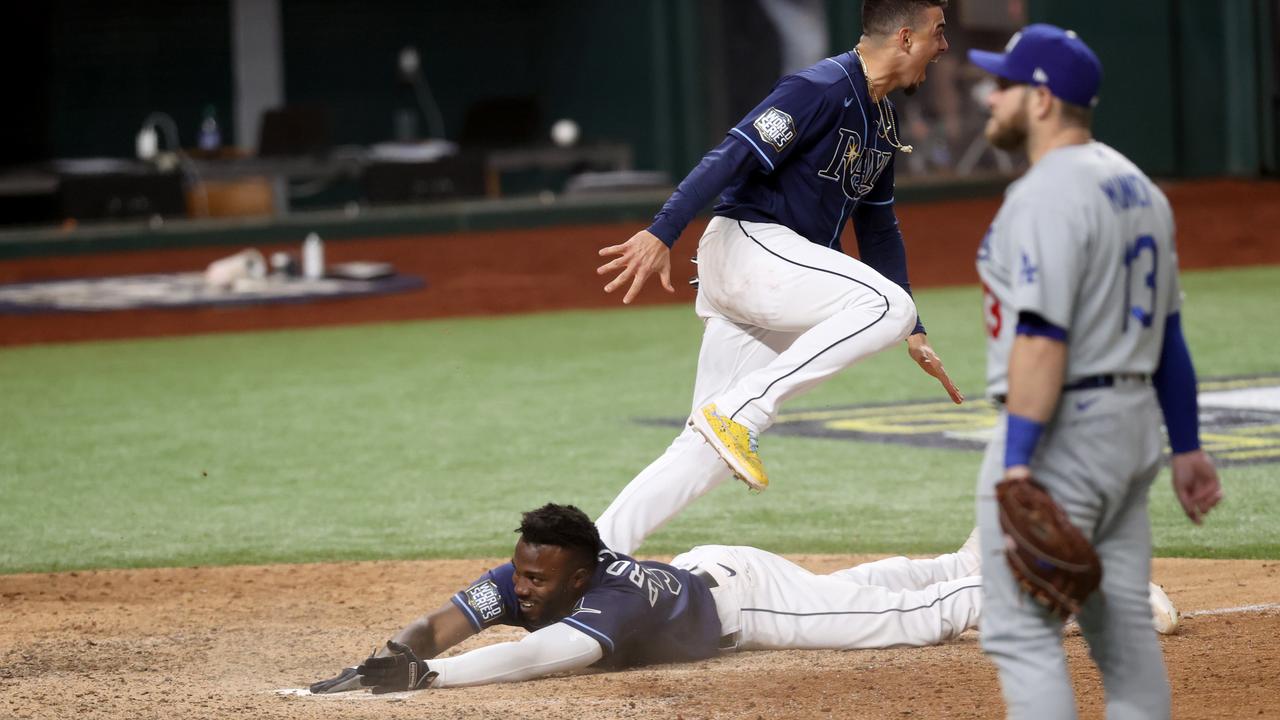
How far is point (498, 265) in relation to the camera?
643 inches

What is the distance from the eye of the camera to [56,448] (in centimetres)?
860

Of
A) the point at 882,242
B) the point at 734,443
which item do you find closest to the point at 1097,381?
the point at 734,443

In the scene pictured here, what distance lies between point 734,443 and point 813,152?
87cm

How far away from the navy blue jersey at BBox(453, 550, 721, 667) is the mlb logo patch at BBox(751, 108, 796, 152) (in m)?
1.15

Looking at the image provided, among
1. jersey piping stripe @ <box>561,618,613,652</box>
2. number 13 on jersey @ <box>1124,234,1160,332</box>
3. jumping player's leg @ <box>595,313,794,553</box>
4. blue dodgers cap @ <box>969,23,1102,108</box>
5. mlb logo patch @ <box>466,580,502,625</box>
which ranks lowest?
jersey piping stripe @ <box>561,618,613,652</box>

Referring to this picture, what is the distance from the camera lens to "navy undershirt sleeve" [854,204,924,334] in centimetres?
489

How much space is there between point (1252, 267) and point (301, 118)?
9631 millimetres

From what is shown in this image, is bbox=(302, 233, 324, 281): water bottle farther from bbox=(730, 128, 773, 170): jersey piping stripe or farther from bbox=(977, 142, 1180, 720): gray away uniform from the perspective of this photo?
bbox=(977, 142, 1180, 720): gray away uniform

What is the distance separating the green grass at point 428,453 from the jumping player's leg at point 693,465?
1.54 metres

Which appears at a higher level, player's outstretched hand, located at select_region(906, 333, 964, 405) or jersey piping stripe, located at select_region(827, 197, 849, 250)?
jersey piping stripe, located at select_region(827, 197, 849, 250)

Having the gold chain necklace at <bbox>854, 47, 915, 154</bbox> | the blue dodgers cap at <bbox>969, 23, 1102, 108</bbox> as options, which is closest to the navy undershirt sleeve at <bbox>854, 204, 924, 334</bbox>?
the gold chain necklace at <bbox>854, 47, 915, 154</bbox>

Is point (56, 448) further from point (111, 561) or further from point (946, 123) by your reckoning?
point (946, 123)

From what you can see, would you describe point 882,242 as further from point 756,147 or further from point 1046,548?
point 1046,548

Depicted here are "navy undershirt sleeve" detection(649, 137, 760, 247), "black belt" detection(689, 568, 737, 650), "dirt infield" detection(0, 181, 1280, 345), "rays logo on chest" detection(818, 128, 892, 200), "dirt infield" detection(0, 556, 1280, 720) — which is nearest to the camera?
"dirt infield" detection(0, 556, 1280, 720)
